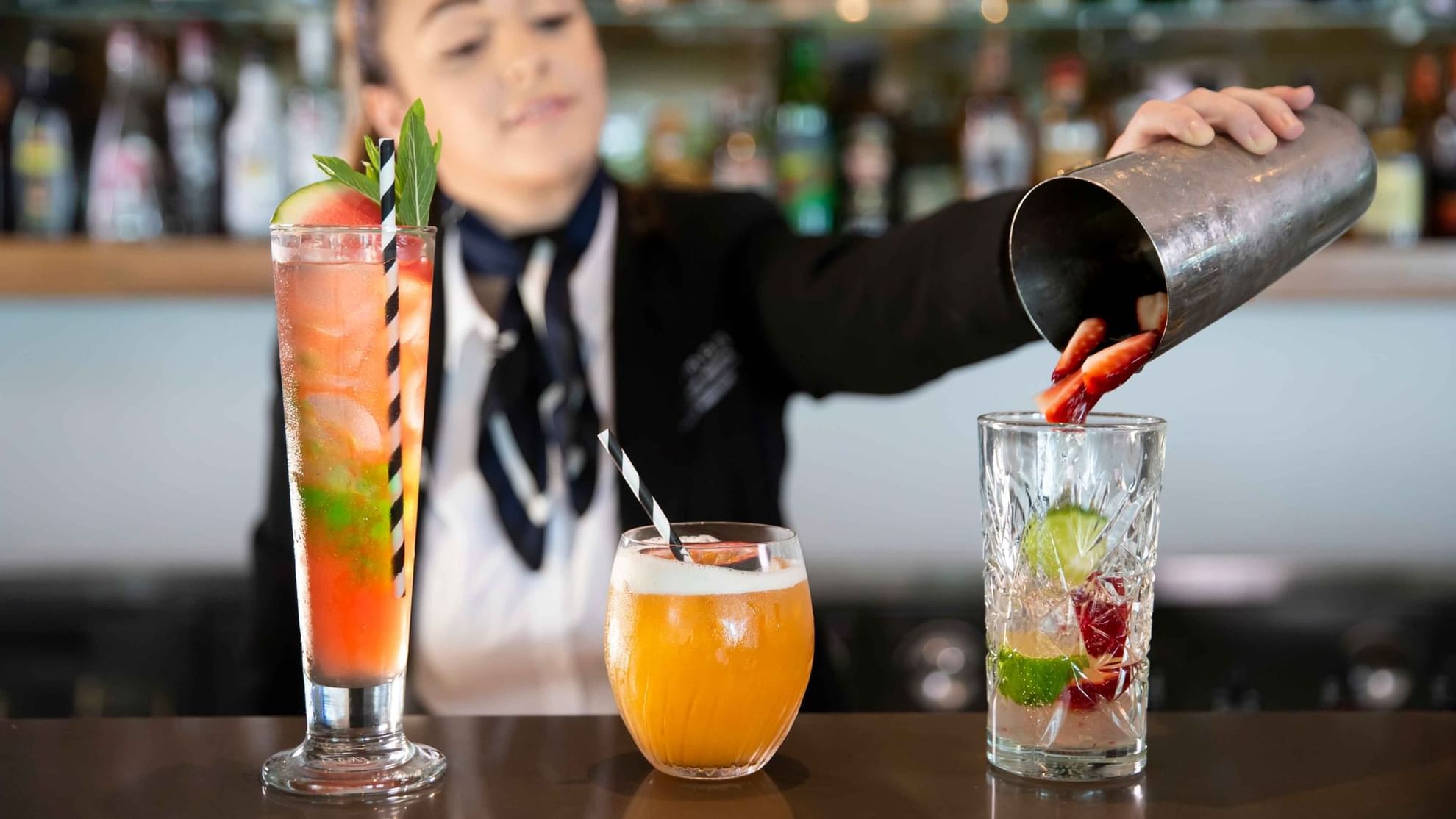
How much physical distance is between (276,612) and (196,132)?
2.87 ft

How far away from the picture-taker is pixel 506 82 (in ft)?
5.49

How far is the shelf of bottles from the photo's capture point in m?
2.16

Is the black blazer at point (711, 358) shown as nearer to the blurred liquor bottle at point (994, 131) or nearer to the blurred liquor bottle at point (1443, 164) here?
Result: the blurred liquor bottle at point (994, 131)

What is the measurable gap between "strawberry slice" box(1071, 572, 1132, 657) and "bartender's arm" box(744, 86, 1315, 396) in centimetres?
28

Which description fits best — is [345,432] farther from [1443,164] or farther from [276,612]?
[1443,164]

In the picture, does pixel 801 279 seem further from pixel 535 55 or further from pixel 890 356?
pixel 535 55

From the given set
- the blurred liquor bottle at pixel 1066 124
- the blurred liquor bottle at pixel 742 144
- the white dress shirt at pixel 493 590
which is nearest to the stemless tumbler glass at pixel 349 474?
the white dress shirt at pixel 493 590

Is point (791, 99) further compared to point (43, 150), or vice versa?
point (791, 99)

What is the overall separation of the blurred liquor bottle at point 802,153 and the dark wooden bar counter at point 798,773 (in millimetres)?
1456

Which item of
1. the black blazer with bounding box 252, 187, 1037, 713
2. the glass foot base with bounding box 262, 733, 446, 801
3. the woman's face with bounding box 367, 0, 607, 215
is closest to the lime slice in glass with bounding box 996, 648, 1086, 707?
the glass foot base with bounding box 262, 733, 446, 801

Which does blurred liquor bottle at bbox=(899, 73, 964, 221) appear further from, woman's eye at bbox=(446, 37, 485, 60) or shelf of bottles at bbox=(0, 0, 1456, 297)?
woman's eye at bbox=(446, 37, 485, 60)

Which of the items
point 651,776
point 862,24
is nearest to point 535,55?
point 862,24

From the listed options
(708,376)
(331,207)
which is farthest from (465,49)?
(331,207)

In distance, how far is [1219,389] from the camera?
2658 millimetres
